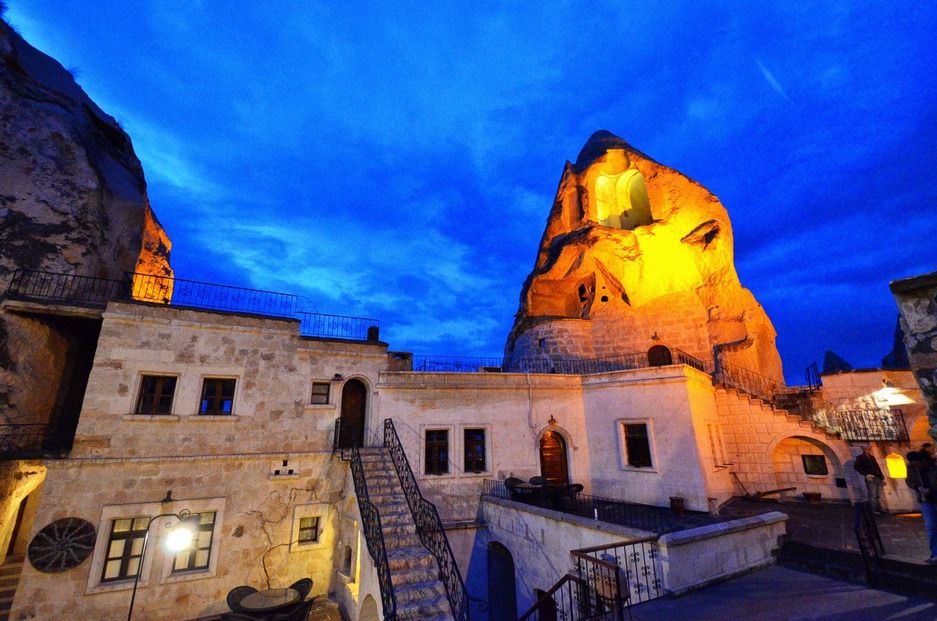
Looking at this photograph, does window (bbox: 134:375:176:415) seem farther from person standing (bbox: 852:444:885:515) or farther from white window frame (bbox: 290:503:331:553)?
person standing (bbox: 852:444:885:515)

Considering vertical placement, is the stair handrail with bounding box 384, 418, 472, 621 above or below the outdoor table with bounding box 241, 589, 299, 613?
above

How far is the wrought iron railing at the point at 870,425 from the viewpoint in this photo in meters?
13.1

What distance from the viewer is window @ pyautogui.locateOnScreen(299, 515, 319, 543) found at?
11.3 metres

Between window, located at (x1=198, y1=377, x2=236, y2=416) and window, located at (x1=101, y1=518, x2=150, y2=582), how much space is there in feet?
9.67

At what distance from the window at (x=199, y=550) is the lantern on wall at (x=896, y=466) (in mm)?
20863

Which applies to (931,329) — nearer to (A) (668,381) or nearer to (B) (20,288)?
(A) (668,381)

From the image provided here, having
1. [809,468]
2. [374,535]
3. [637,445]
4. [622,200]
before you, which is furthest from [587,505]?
[622,200]

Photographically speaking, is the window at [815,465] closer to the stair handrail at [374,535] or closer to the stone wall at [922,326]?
the stone wall at [922,326]

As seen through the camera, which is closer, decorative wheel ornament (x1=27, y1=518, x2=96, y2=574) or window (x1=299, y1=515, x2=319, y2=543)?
decorative wheel ornament (x1=27, y1=518, x2=96, y2=574)

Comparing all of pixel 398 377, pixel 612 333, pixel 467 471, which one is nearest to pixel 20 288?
pixel 398 377

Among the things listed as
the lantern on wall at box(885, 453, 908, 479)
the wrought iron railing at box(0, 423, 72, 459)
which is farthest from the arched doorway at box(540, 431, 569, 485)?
the wrought iron railing at box(0, 423, 72, 459)

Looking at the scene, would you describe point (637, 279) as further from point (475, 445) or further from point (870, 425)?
point (475, 445)

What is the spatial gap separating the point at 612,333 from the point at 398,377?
14.4m

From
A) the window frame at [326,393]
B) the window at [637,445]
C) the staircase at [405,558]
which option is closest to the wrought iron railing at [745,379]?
the window at [637,445]
